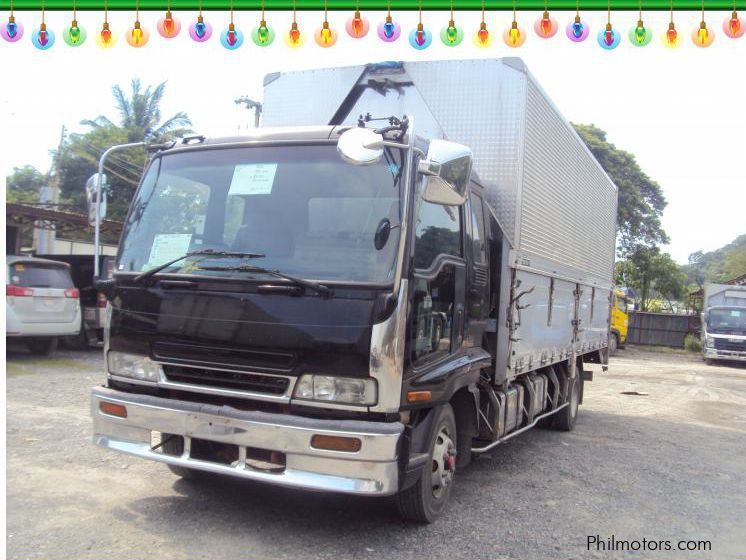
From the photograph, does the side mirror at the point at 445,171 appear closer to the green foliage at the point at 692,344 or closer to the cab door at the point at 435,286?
the cab door at the point at 435,286

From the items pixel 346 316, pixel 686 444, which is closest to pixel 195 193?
pixel 346 316

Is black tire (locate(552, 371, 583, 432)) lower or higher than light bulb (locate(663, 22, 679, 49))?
lower

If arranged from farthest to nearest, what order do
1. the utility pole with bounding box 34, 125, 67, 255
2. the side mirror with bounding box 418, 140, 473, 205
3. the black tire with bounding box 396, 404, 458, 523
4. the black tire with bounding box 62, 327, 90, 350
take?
the utility pole with bounding box 34, 125, 67, 255, the black tire with bounding box 62, 327, 90, 350, the black tire with bounding box 396, 404, 458, 523, the side mirror with bounding box 418, 140, 473, 205

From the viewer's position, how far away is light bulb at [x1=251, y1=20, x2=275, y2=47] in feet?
14.5

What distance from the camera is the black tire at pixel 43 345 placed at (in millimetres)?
11694

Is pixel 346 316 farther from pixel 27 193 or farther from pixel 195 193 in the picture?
pixel 27 193

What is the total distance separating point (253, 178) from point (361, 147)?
0.90m

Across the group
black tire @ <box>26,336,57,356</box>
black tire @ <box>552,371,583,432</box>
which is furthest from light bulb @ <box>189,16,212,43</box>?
black tire @ <box>26,336,57,356</box>

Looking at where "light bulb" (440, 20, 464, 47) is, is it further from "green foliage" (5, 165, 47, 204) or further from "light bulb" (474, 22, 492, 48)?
"green foliage" (5, 165, 47, 204)

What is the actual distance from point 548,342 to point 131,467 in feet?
13.5

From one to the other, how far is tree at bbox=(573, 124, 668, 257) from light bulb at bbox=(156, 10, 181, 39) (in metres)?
25.5

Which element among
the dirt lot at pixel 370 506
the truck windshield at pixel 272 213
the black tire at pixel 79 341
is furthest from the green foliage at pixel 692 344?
the truck windshield at pixel 272 213

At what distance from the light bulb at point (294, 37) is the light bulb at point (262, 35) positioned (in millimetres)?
111

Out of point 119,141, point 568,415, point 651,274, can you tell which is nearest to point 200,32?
point 568,415
